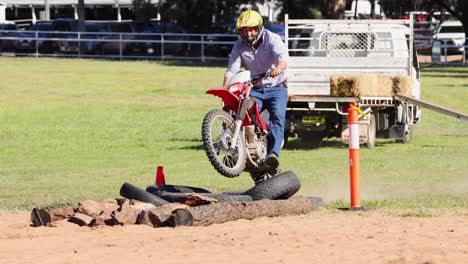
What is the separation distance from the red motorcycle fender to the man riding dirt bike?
11.0 inches

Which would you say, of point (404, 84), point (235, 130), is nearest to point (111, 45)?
point (404, 84)

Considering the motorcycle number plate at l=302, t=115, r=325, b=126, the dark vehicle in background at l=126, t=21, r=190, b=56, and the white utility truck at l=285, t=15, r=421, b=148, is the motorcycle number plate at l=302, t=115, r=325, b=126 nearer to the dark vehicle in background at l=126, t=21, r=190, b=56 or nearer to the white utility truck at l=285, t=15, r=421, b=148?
the white utility truck at l=285, t=15, r=421, b=148

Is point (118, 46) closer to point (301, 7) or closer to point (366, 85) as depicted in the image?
point (301, 7)

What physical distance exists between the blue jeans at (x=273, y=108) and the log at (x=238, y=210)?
1.03m

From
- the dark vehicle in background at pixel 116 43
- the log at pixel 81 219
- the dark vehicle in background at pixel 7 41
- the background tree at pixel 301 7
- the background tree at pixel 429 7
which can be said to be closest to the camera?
the log at pixel 81 219

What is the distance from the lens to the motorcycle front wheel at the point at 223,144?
12477mm

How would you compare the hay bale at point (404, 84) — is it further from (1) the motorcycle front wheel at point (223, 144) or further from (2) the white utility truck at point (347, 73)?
(1) the motorcycle front wheel at point (223, 144)

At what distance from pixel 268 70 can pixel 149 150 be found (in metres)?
8.17

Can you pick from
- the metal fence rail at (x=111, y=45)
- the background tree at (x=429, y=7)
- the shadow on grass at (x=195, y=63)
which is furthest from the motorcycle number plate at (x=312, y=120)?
the background tree at (x=429, y=7)

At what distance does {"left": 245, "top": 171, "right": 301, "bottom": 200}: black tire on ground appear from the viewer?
12.2 meters

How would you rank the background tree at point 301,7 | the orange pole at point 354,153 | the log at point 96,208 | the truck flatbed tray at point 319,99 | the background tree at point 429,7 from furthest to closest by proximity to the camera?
the background tree at point 301,7 < the background tree at point 429,7 < the truck flatbed tray at point 319,99 < the orange pole at point 354,153 < the log at point 96,208

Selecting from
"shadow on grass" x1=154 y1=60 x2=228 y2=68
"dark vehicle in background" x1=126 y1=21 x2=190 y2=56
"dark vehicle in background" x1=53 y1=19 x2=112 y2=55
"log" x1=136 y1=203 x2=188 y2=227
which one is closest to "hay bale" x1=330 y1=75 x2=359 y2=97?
"log" x1=136 y1=203 x2=188 y2=227

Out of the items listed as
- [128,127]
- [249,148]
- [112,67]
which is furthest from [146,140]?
[112,67]

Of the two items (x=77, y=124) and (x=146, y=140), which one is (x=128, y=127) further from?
(x=146, y=140)
